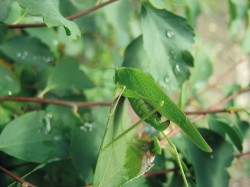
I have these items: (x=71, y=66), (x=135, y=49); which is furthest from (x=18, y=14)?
(x=135, y=49)

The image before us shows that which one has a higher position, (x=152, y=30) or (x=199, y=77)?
(x=152, y=30)

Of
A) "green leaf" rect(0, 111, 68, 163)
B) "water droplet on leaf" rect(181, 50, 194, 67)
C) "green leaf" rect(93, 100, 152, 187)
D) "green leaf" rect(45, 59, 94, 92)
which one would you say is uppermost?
"water droplet on leaf" rect(181, 50, 194, 67)

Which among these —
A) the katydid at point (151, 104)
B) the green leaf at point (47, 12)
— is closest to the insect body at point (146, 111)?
the katydid at point (151, 104)

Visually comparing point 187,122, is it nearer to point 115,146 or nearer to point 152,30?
point 115,146

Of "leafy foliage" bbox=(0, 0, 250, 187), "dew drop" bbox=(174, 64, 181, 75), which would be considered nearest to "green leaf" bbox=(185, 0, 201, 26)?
"leafy foliage" bbox=(0, 0, 250, 187)

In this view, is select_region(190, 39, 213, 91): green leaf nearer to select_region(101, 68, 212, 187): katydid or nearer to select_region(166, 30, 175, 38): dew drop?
select_region(166, 30, 175, 38): dew drop

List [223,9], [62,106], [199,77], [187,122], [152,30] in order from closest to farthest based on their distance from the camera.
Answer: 1. [187,122]
2. [152,30]
3. [62,106]
4. [199,77]
5. [223,9]

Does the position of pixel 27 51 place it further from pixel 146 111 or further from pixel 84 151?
pixel 146 111
